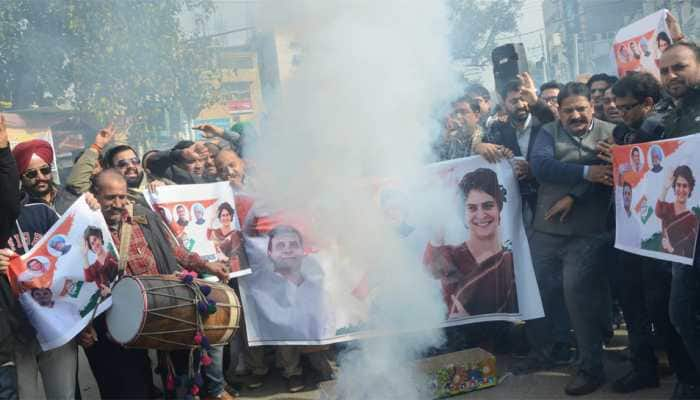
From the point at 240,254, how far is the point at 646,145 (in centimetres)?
295

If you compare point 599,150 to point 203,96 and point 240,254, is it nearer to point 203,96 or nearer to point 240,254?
point 240,254

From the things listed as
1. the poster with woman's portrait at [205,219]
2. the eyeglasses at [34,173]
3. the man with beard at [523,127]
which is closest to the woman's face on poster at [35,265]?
the eyeglasses at [34,173]

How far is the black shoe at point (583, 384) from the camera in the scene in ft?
13.9

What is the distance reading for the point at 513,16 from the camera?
6.75m

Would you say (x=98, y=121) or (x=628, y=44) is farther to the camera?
(x=98, y=121)

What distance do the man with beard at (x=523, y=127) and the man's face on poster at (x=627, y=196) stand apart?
2.82 ft

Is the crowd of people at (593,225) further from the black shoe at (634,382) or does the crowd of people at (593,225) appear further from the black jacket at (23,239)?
the black jacket at (23,239)

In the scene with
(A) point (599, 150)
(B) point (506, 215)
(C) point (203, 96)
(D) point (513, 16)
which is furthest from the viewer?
(C) point (203, 96)

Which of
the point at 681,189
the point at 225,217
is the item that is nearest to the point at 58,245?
the point at 225,217

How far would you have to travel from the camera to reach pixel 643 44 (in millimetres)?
6055

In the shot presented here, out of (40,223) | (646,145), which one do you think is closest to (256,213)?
(40,223)

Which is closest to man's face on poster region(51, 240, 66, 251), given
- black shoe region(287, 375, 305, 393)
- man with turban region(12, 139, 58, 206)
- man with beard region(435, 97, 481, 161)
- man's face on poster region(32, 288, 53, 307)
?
man's face on poster region(32, 288, 53, 307)

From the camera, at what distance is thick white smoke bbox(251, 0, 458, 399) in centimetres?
462

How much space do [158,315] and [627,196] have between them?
2968 millimetres
